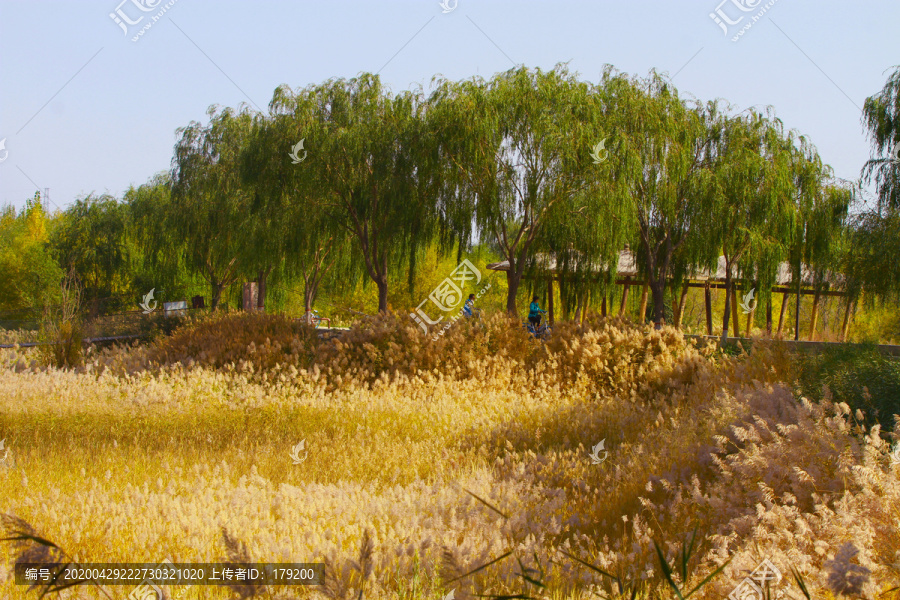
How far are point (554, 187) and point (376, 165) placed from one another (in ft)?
17.1

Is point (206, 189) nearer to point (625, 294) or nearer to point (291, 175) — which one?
point (291, 175)

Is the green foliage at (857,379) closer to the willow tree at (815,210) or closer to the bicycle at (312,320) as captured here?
the bicycle at (312,320)

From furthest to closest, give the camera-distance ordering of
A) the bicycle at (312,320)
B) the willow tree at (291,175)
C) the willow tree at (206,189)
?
the willow tree at (206,189) < the willow tree at (291,175) < the bicycle at (312,320)

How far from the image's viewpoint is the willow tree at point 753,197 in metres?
21.9

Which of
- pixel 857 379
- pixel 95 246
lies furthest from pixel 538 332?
pixel 95 246

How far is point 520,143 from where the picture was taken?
19.0 m

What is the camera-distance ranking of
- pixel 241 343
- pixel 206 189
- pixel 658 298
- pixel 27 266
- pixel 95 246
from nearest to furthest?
pixel 241 343
pixel 658 298
pixel 206 189
pixel 95 246
pixel 27 266

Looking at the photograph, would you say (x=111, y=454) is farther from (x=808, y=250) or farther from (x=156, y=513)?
(x=808, y=250)

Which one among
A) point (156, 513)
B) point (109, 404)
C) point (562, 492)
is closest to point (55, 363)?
point (109, 404)

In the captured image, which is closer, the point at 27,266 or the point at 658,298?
the point at 658,298

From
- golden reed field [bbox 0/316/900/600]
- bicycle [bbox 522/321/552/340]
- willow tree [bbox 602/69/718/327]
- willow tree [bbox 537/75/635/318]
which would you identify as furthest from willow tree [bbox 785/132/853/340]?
golden reed field [bbox 0/316/900/600]

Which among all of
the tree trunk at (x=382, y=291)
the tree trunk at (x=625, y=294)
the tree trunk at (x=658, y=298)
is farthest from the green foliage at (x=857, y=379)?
the tree trunk at (x=625, y=294)

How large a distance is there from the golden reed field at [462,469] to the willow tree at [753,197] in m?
11.3

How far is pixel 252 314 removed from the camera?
1416 cm
